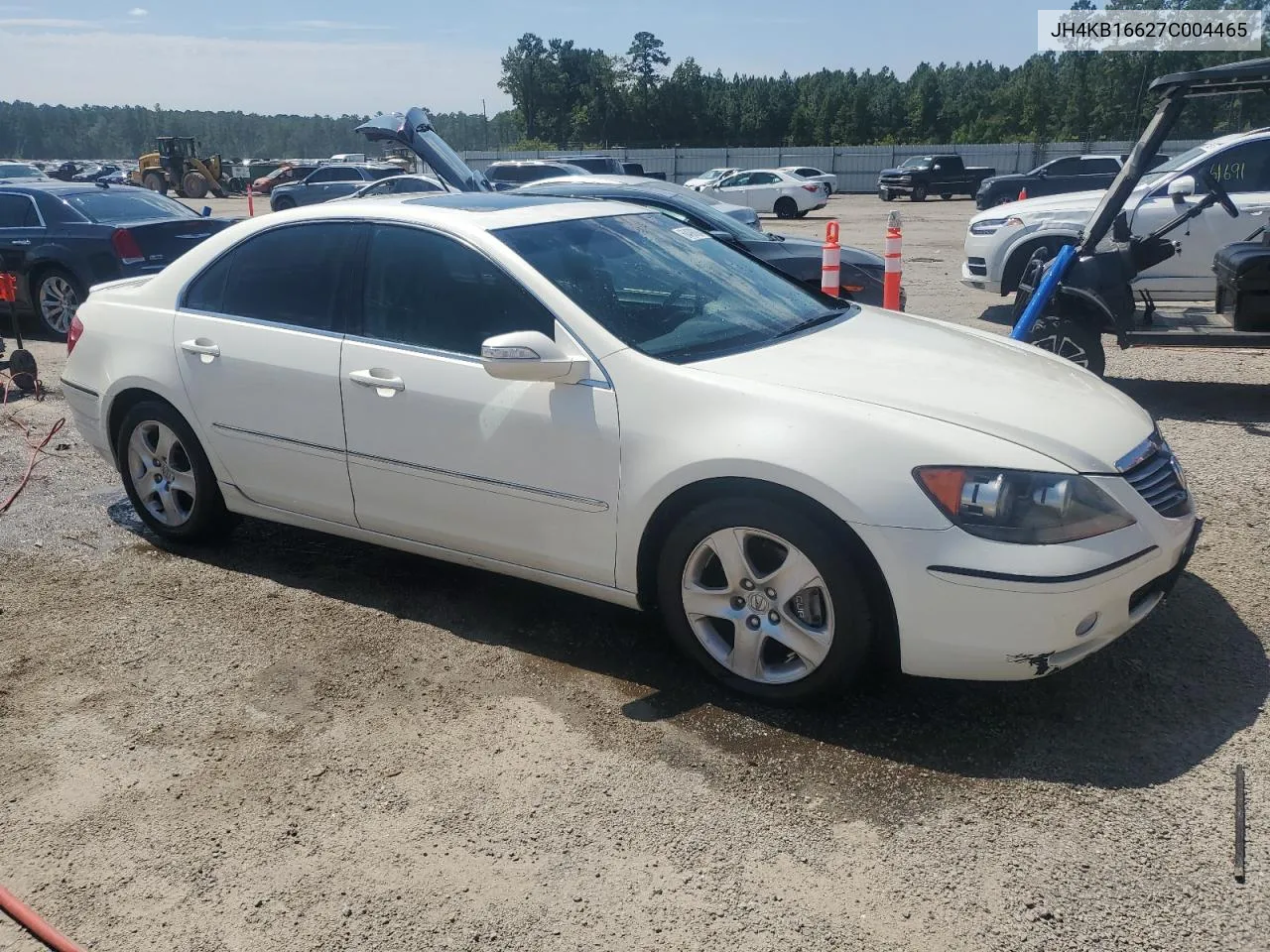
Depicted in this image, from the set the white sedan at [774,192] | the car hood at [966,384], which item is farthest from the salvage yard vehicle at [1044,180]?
the car hood at [966,384]

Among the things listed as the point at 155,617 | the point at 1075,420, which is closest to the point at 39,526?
the point at 155,617

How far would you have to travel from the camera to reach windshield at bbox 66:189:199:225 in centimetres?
1097

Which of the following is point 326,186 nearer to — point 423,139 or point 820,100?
point 423,139

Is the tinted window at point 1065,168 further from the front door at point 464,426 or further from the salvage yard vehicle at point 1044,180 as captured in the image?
the front door at point 464,426

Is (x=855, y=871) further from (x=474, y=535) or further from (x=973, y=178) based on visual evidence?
(x=973, y=178)

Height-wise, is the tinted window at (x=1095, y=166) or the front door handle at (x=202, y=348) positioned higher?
the tinted window at (x=1095, y=166)

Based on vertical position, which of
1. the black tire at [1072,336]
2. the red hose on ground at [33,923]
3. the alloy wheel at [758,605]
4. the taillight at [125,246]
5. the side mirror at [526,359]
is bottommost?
the red hose on ground at [33,923]

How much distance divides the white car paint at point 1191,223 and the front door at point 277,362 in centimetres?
736

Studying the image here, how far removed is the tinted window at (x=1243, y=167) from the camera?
372 inches

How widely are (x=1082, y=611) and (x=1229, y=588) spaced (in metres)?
1.61

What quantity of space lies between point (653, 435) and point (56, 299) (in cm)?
982

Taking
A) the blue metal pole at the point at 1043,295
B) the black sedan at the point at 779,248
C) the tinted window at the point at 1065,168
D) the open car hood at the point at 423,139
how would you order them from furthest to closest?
the tinted window at the point at 1065,168 < the open car hood at the point at 423,139 < the black sedan at the point at 779,248 < the blue metal pole at the point at 1043,295

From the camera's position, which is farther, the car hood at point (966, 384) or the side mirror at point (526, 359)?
the side mirror at point (526, 359)

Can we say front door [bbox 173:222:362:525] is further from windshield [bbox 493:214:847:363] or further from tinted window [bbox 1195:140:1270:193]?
tinted window [bbox 1195:140:1270:193]
